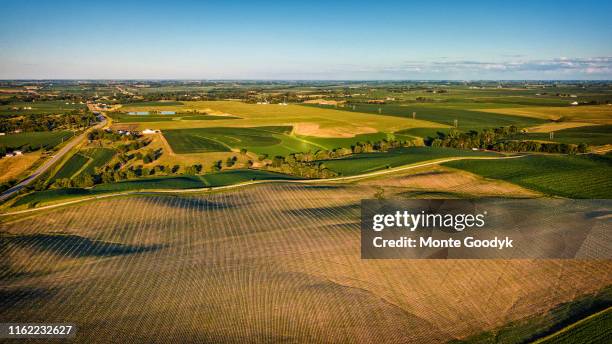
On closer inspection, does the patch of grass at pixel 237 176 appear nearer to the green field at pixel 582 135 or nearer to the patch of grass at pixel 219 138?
the patch of grass at pixel 219 138

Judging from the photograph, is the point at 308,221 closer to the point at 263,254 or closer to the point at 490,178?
the point at 263,254

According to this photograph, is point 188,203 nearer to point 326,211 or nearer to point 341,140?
point 326,211

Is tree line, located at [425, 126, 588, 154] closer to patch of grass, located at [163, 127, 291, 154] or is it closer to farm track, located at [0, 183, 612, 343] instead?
patch of grass, located at [163, 127, 291, 154]

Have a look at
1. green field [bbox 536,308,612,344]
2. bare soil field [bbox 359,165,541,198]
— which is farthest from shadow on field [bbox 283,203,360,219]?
green field [bbox 536,308,612,344]

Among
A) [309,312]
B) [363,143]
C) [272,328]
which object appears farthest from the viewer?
[363,143]

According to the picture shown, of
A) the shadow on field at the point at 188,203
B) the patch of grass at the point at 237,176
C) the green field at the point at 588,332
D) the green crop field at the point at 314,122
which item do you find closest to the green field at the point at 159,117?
the green crop field at the point at 314,122

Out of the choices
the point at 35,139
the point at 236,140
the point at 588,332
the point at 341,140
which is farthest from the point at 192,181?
the point at 35,139

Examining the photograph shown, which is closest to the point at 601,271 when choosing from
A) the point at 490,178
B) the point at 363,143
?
the point at 490,178
